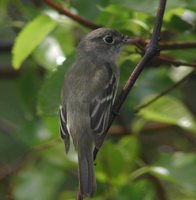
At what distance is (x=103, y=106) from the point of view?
166 inches

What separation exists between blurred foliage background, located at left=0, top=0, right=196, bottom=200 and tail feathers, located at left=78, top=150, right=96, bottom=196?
35 cm

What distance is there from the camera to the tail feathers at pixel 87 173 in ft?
12.0

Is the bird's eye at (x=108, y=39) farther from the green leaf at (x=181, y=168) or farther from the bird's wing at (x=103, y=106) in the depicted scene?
the green leaf at (x=181, y=168)

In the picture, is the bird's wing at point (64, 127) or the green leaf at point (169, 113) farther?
the green leaf at point (169, 113)

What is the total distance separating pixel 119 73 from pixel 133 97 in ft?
1.80

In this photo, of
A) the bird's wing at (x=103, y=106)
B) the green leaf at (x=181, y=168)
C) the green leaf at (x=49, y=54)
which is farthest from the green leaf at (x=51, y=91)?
the green leaf at (x=181, y=168)

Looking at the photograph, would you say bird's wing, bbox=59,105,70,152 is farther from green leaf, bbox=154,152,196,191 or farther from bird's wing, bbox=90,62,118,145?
green leaf, bbox=154,152,196,191

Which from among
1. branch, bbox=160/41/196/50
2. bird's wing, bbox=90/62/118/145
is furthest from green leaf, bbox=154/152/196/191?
branch, bbox=160/41/196/50

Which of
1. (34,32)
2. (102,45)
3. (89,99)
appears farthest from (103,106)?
(102,45)

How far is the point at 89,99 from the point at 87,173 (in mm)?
609

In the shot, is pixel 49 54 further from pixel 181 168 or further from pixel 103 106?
pixel 181 168

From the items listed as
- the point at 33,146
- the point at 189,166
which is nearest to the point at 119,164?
the point at 189,166

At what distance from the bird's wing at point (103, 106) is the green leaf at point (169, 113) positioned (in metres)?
0.27

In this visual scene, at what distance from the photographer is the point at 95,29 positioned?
13.9 feet
